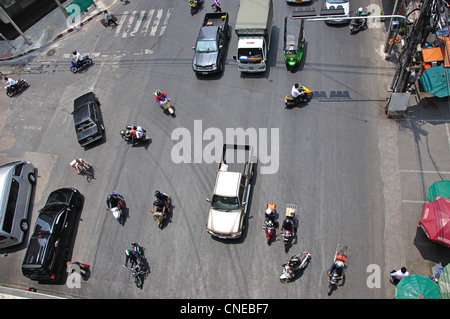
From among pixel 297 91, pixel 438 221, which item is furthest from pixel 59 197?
pixel 438 221

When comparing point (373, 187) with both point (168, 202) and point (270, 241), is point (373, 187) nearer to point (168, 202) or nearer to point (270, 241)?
point (270, 241)

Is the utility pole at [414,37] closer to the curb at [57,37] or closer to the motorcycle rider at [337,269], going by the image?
the motorcycle rider at [337,269]

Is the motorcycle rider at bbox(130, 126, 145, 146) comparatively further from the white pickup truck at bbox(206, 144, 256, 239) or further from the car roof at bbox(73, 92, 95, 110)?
the white pickup truck at bbox(206, 144, 256, 239)

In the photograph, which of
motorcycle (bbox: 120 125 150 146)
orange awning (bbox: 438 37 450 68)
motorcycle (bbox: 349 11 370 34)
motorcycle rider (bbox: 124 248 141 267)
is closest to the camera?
motorcycle rider (bbox: 124 248 141 267)

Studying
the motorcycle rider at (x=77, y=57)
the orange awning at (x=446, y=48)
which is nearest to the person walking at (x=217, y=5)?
the motorcycle rider at (x=77, y=57)

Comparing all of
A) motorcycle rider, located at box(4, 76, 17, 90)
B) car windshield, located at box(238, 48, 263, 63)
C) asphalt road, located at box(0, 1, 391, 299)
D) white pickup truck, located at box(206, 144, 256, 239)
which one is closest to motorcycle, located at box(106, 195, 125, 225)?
asphalt road, located at box(0, 1, 391, 299)
